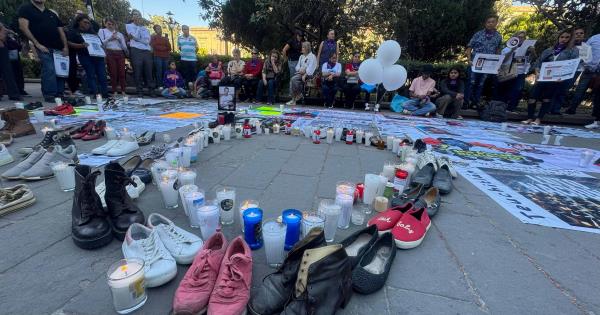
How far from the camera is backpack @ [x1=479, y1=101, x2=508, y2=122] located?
Answer: 8.24 m

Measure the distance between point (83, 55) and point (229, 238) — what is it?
8829mm

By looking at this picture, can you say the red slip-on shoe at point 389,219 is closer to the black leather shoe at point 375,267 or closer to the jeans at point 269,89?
the black leather shoe at point 375,267

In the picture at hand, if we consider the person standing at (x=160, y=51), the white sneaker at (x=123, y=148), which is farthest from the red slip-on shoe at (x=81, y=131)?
the person standing at (x=160, y=51)

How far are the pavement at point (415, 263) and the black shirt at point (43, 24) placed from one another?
5.73 meters

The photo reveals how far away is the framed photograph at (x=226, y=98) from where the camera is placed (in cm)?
607

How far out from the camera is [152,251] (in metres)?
1.66

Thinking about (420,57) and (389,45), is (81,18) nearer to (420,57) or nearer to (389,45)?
(389,45)

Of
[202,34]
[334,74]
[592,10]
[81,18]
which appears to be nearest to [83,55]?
[81,18]

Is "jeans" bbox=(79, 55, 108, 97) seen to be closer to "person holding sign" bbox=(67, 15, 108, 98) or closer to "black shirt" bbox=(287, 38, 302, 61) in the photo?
"person holding sign" bbox=(67, 15, 108, 98)

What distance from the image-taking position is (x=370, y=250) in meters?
1.82

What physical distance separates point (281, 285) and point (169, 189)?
144cm

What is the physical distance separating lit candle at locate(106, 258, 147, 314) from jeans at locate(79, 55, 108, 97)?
898cm

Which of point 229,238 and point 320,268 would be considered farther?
point 229,238

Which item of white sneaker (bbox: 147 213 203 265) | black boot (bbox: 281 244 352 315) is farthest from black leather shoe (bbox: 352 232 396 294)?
white sneaker (bbox: 147 213 203 265)
